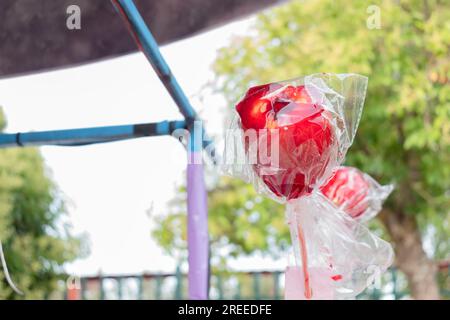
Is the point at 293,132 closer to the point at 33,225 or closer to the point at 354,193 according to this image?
the point at 354,193

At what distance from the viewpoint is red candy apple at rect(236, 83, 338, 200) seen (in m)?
1.08

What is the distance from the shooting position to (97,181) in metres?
4.34

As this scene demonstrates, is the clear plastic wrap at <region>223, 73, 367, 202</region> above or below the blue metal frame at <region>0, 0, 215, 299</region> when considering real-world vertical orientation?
above

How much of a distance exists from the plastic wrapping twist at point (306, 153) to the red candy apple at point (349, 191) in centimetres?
34

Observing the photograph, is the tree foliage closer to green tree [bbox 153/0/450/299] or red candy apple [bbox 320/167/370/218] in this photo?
green tree [bbox 153/0/450/299]

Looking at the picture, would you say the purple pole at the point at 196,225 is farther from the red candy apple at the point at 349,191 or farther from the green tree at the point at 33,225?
the green tree at the point at 33,225

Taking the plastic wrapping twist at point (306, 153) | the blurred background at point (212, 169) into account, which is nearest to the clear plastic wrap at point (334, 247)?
the plastic wrapping twist at point (306, 153)

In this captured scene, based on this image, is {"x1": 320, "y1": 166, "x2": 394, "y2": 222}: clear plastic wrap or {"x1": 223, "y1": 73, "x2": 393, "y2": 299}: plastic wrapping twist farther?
{"x1": 320, "y1": 166, "x2": 394, "y2": 222}: clear plastic wrap

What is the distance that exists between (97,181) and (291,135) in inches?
133

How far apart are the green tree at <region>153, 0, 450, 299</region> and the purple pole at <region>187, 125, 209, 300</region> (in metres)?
2.24
